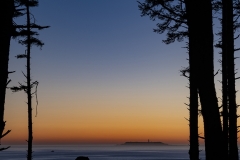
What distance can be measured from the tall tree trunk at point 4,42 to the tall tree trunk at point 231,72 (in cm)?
1097

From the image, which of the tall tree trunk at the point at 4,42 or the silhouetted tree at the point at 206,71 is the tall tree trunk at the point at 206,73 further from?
the tall tree trunk at the point at 4,42

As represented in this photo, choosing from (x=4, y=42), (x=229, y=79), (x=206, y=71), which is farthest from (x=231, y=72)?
(x=4, y=42)

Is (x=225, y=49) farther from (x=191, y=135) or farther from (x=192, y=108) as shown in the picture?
(x=191, y=135)

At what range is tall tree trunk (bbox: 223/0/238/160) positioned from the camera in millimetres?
13883

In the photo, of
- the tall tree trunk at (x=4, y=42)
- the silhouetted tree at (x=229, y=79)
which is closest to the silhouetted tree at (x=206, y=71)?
the tall tree trunk at (x=4, y=42)

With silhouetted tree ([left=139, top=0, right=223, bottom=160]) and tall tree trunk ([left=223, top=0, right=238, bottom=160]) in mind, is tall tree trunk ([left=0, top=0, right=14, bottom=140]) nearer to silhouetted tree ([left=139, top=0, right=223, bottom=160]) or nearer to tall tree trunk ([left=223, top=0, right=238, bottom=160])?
silhouetted tree ([left=139, top=0, right=223, bottom=160])

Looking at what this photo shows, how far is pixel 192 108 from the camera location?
1505 centimetres

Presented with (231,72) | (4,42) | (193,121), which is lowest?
(193,121)

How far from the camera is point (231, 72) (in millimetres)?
14156

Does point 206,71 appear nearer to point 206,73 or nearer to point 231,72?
point 206,73

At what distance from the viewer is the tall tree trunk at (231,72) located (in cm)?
1388

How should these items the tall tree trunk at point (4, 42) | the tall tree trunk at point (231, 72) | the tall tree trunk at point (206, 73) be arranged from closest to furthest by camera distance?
the tall tree trunk at point (4, 42), the tall tree trunk at point (206, 73), the tall tree trunk at point (231, 72)

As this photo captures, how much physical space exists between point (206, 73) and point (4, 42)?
144 inches

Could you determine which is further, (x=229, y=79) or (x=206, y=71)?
(x=229, y=79)
